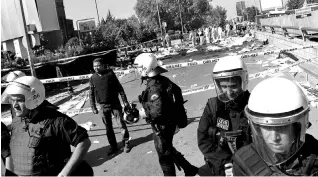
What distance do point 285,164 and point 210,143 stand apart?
109cm

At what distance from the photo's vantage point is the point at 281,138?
180cm

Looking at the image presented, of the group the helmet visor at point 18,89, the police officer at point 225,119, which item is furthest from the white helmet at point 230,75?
the helmet visor at point 18,89

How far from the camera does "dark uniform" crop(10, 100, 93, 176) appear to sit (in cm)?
272

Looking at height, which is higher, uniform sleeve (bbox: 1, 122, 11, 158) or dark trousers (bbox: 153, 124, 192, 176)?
uniform sleeve (bbox: 1, 122, 11, 158)

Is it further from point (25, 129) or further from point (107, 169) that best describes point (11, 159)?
point (107, 169)

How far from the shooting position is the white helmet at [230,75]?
2.85 metres

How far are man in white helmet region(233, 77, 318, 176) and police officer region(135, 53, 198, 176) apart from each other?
7.33ft

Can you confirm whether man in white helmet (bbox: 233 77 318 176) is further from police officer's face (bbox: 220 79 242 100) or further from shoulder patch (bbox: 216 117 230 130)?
police officer's face (bbox: 220 79 242 100)

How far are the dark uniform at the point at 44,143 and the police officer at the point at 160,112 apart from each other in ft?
4.55

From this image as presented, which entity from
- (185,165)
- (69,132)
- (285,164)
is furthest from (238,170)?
(185,165)

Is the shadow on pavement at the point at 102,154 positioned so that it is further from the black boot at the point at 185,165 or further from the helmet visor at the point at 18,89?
the helmet visor at the point at 18,89

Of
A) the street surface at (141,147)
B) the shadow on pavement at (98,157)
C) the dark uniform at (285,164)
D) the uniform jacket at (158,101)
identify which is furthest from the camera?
the shadow on pavement at (98,157)

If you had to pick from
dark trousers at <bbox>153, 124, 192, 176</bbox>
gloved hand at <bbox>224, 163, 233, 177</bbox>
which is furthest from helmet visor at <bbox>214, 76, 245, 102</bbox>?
dark trousers at <bbox>153, 124, 192, 176</bbox>

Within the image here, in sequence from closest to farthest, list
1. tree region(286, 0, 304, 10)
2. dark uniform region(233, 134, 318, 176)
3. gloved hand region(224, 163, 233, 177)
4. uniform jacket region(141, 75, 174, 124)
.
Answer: dark uniform region(233, 134, 318, 176), gloved hand region(224, 163, 233, 177), uniform jacket region(141, 75, 174, 124), tree region(286, 0, 304, 10)
